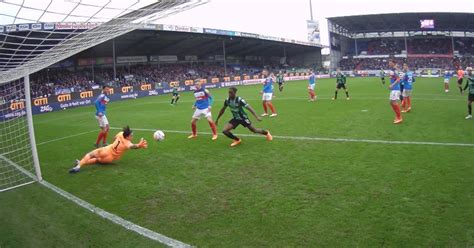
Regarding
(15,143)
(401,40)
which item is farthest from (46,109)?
(401,40)

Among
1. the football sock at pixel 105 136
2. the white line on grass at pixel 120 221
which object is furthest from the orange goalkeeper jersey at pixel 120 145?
the football sock at pixel 105 136

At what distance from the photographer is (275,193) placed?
21.3 feet

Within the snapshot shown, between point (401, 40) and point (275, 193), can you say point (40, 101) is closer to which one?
point (275, 193)

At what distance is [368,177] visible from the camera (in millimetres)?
6996

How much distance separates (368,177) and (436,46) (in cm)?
7365

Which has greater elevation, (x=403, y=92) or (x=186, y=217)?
(x=403, y=92)

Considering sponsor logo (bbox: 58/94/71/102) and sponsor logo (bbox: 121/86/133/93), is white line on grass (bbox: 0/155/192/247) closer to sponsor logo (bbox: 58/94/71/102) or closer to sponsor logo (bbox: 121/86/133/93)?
sponsor logo (bbox: 58/94/71/102)

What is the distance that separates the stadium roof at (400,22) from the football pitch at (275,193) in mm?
58826

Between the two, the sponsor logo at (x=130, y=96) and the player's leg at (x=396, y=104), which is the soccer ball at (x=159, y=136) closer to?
the player's leg at (x=396, y=104)

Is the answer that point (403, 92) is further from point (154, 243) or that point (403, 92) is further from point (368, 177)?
point (154, 243)

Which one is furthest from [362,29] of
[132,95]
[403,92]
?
[403,92]

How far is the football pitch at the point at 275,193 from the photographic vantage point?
16.1ft

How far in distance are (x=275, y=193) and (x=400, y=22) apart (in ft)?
230

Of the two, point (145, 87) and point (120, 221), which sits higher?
point (145, 87)
